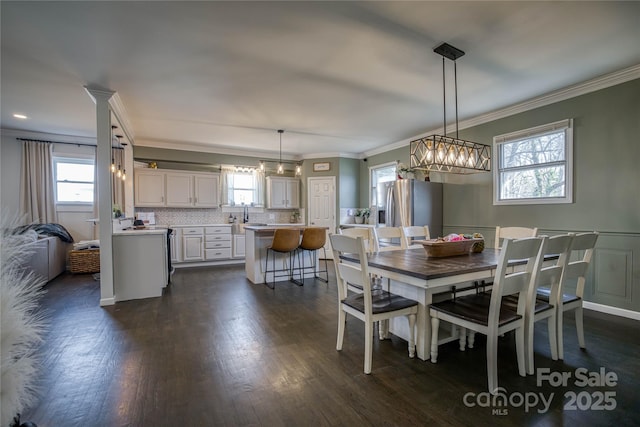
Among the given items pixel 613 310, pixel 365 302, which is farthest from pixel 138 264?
pixel 613 310

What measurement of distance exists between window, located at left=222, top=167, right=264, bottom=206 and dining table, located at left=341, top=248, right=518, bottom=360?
5.01 metres

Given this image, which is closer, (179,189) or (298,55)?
(298,55)

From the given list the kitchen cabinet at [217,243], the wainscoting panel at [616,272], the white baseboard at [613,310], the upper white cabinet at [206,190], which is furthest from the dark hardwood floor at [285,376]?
the upper white cabinet at [206,190]

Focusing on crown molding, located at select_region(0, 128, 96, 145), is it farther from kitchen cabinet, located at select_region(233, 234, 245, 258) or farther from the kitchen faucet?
kitchen cabinet, located at select_region(233, 234, 245, 258)

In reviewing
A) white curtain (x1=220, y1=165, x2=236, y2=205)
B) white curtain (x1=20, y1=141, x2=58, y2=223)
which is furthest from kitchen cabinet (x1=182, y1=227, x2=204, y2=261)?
white curtain (x1=20, y1=141, x2=58, y2=223)

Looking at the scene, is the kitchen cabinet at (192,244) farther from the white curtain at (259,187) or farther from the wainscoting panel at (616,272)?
the wainscoting panel at (616,272)

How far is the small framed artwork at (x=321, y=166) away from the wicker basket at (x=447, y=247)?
4964 millimetres

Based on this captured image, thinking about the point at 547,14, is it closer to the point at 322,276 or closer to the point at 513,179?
the point at 513,179

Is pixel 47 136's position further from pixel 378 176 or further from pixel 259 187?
pixel 378 176

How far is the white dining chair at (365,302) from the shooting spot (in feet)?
6.70

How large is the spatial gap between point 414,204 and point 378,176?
7.40 ft

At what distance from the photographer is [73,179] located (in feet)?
19.6

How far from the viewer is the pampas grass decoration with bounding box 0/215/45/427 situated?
92 cm

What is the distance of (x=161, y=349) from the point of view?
8.08 ft
